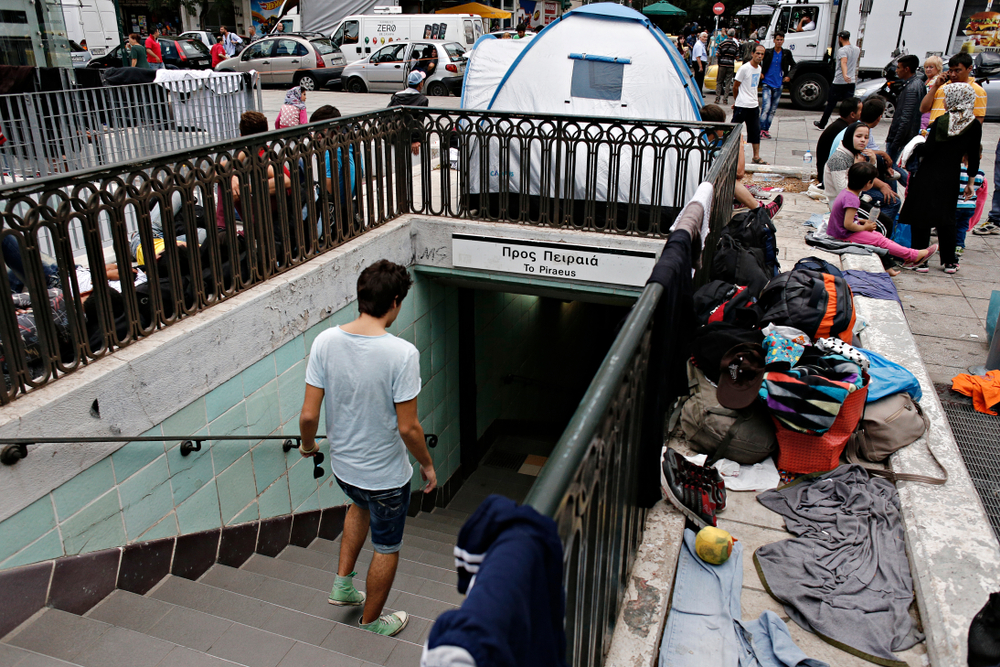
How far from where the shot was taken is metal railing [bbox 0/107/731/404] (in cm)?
383

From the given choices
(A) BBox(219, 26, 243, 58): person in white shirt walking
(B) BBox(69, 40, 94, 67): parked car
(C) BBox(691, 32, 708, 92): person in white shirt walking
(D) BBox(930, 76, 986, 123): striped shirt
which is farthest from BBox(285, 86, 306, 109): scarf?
(A) BBox(219, 26, 243, 58): person in white shirt walking

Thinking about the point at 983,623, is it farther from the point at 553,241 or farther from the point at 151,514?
the point at 553,241

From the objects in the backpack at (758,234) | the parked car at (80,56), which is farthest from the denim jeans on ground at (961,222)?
the parked car at (80,56)

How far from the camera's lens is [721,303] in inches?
186

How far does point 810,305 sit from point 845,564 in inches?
73.6

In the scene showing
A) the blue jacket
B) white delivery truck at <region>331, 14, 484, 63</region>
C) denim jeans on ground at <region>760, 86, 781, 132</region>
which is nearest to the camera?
the blue jacket

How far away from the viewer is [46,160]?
269 inches

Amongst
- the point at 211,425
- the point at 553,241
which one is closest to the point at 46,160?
the point at 211,425

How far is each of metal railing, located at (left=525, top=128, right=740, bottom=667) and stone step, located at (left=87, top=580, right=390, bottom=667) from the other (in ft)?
5.87

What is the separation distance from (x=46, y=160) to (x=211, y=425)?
3739 millimetres

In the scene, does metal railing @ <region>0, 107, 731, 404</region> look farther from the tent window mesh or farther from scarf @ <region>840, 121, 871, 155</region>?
scarf @ <region>840, 121, 871, 155</region>

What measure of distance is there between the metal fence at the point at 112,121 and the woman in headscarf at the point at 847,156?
6.47m

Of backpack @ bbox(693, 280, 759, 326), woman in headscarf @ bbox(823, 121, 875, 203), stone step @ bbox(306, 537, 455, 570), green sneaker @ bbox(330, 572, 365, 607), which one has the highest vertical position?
woman in headscarf @ bbox(823, 121, 875, 203)

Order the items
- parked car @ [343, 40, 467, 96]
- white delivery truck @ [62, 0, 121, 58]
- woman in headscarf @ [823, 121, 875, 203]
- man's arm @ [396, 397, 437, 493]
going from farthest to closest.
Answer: parked car @ [343, 40, 467, 96]
white delivery truck @ [62, 0, 121, 58]
woman in headscarf @ [823, 121, 875, 203]
man's arm @ [396, 397, 437, 493]
